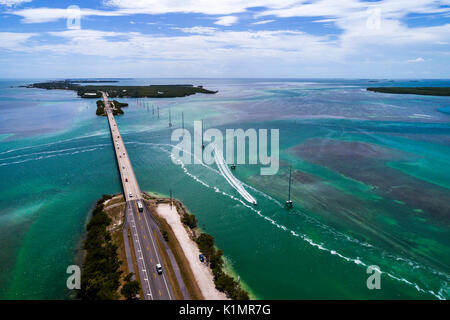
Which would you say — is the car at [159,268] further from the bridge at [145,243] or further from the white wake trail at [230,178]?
the white wake trail at [230,178]

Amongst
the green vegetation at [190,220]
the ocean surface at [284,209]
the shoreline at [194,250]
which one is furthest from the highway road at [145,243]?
the ocean surface at [284,209]

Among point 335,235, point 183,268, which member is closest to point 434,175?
point 335,235

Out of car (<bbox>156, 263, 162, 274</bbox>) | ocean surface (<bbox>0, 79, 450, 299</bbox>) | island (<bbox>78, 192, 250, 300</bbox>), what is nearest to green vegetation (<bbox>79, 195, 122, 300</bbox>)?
island (<bbox>78, 192, 250, 300</bbox>)

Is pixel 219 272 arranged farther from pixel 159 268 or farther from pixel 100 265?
pixel 100 265

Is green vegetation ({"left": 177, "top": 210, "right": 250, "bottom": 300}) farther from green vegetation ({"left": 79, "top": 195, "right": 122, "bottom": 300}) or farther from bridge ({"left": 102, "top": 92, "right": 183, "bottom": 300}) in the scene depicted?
green vegetation ({"left": 79, "top": 195, "right": 122, "bottom": 300})

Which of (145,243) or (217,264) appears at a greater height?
(145,243)

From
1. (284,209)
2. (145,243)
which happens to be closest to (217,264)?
(145,243)
